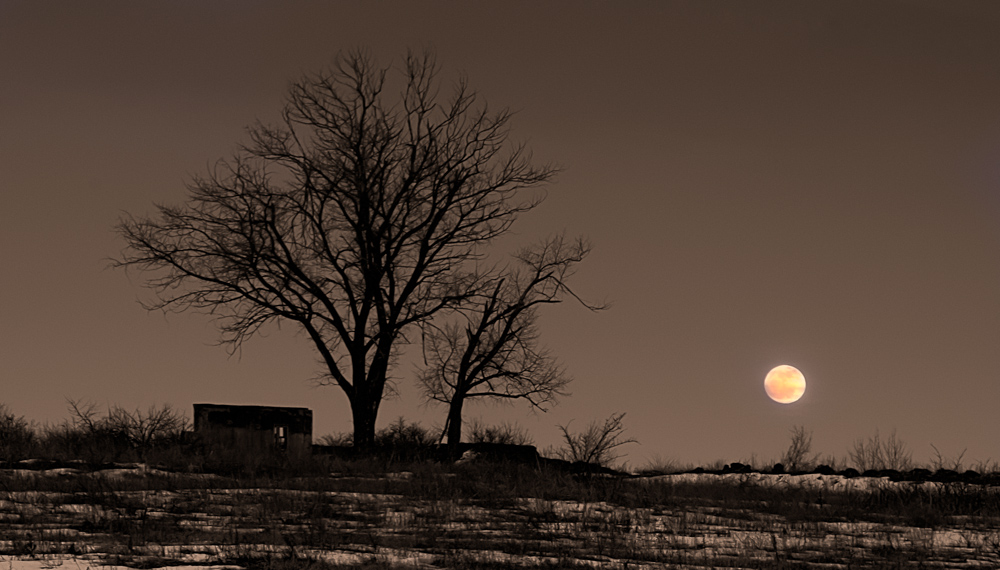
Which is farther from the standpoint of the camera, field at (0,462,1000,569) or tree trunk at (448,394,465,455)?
tree trunk at (448,394,465,455)

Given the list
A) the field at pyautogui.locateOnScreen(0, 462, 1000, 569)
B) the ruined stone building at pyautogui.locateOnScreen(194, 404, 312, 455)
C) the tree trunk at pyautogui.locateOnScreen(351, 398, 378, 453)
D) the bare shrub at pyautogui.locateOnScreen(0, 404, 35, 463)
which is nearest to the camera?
the field at pyautogui.locateOnScreen(0, 462, 1000, 569)

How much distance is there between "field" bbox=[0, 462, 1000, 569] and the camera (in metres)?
10.2

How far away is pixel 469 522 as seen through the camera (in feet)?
43.0

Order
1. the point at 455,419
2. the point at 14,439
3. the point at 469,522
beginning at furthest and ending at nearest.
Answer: the point at 455,419, the point at 14,439, the point at 469,522

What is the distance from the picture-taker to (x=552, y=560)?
10.4 metres

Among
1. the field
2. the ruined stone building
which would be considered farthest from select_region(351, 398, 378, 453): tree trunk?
the field

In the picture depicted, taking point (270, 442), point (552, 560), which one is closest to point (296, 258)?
point (270, 442)

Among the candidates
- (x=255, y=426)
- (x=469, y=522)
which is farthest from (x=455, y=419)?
(x=469, y=522)

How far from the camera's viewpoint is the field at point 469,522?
10.2 m

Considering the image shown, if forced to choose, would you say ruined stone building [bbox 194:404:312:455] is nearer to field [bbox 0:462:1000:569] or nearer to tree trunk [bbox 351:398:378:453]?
tree trunk [bbox 351:398:378:453]

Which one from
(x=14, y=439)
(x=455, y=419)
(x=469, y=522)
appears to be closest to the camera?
(x=469, y=522)

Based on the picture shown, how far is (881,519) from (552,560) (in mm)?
6561

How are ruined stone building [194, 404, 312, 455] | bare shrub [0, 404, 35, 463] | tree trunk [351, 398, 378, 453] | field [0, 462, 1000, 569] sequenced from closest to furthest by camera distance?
field [0, 462, 1000, 569] < bare shrub [0, 404, 35, 463] < ruined stone building [194, 404, 312, 455] < tree trunk [351, 398, 378, 453]

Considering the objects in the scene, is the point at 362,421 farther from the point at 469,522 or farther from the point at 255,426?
the point at 469,522
